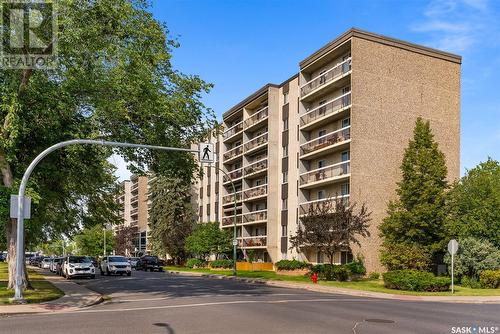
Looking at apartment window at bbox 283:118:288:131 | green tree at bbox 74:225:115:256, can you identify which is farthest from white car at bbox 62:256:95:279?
green tree at bbox 74:225:115:256

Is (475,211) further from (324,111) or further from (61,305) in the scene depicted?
(61,305)

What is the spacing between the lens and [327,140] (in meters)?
44.8

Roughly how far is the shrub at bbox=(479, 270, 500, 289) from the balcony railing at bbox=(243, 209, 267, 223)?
26.7 m

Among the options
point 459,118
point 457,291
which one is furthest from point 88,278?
point 459,118

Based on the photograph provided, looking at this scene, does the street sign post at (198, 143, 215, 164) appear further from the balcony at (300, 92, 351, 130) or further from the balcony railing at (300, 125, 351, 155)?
the balcony at (300, 92, 351, 130)

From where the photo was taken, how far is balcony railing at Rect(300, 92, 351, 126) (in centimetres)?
4246

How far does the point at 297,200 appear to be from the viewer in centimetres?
4934

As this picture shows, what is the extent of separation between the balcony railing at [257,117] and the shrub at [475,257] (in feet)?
90.2

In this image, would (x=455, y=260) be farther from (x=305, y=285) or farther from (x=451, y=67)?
(x=451, y=67)

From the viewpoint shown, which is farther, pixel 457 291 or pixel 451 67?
pixel 451 67

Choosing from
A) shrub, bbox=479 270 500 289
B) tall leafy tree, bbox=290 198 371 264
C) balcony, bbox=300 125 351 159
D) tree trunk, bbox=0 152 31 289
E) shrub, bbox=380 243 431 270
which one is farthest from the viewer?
balcony, bbox=300 125 351 159

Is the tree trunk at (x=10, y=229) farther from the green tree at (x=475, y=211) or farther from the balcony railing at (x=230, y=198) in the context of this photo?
the balcony railing at (x=230, y=198)

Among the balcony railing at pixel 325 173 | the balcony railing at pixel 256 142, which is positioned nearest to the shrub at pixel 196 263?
the balcony railing at pixel 256 142

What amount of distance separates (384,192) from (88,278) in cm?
2404
